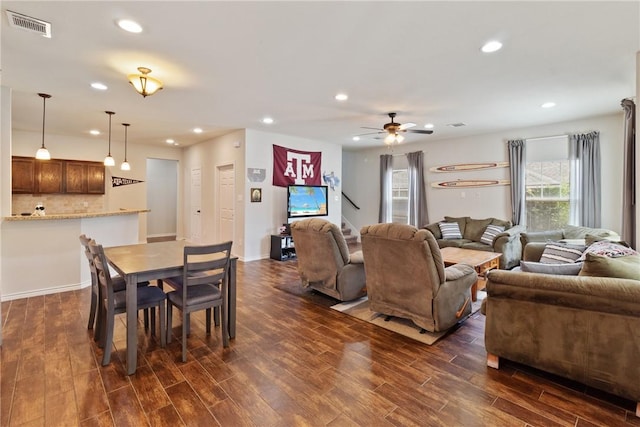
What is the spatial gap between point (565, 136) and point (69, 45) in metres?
7.58

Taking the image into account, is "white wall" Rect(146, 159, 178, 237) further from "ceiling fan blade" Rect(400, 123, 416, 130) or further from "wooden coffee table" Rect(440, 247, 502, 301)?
"wooden coffee table" Rect(440, 247, 502, 301)

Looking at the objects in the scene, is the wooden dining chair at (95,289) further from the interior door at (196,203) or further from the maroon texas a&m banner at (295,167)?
the interior door at (196,203)

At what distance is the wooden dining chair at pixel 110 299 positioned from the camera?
2438 mm

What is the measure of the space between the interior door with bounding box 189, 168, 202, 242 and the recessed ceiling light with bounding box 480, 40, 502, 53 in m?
7.01

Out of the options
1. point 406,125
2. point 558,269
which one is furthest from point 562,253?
point 406,125

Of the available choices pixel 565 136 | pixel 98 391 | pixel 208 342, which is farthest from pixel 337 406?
pixel 565 136

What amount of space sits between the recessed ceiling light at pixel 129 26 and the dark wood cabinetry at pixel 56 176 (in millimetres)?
6299

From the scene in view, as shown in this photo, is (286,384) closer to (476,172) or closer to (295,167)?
(295,167)

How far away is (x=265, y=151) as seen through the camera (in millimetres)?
6691

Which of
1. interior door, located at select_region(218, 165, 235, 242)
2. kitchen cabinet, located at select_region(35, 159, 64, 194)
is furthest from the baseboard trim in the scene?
kitchen cabinet, located at select_region(35, 159, 64, 194)

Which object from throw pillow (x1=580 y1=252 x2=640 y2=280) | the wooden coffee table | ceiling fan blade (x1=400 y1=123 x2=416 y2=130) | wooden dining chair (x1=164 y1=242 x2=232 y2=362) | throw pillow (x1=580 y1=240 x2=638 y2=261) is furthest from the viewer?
ceiling fan blade (x1=400 y1=123 x2=416 y2=130)

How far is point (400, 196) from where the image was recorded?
8531 mm

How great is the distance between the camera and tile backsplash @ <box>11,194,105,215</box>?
687 cm

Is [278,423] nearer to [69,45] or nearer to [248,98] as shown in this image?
[69,45]
